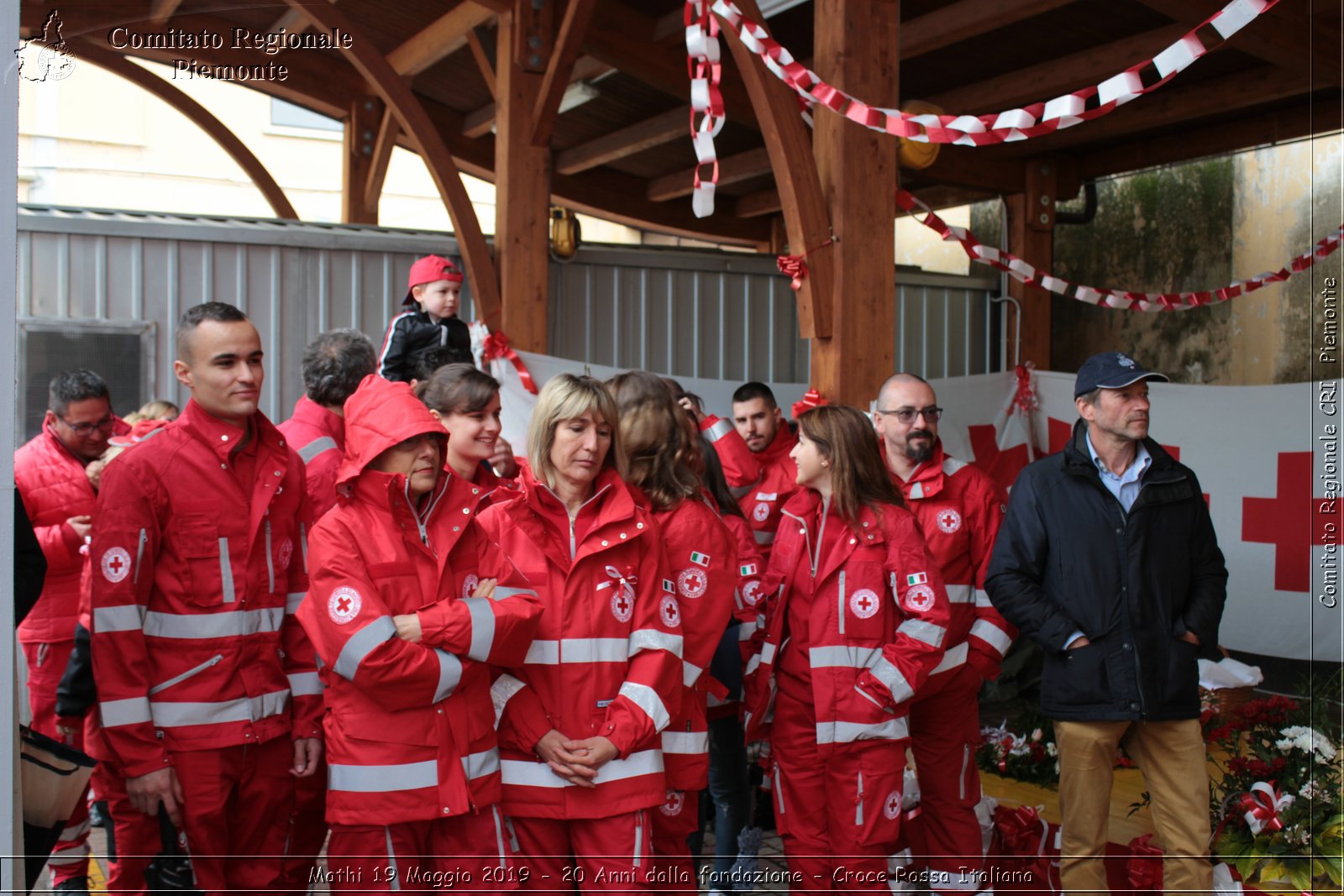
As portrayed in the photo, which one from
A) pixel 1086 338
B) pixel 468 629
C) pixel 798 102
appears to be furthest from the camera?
pixel 1086 338

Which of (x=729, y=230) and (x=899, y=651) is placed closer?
(x=899, y=651)

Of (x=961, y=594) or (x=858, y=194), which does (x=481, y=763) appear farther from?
(x=858, y=194)

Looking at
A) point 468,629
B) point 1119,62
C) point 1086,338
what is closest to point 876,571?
point 468,629

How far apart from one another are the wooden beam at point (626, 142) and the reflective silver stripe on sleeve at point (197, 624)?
22.6 feet

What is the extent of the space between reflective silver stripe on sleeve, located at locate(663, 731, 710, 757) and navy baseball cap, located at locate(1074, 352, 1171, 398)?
162 centimetres

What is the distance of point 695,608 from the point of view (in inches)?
130

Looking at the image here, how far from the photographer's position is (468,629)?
8.96ft

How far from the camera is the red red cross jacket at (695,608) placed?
3.24 m

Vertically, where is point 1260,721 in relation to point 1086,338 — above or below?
below

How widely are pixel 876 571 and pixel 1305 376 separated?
239 inches

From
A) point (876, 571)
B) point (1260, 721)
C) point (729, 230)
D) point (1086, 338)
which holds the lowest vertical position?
point (1260, 721)

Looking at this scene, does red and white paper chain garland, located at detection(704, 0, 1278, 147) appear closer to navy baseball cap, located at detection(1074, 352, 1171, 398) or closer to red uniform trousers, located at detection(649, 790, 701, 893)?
navy baseball cap, located at detection(1074, 352, 1171, 398)

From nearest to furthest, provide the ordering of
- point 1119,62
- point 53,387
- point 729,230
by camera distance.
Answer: point 53,387, point 1119,62, point 729,230

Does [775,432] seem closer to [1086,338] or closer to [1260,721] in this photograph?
[1260,721]
